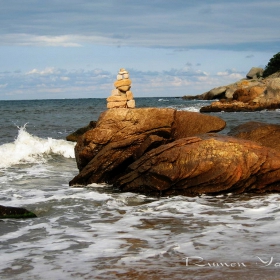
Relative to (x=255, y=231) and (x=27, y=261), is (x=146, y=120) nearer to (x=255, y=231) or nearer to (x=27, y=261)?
(x=255, y=231)

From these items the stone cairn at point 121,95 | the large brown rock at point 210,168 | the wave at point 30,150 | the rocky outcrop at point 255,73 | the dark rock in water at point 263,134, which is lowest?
the wave at point 30,150

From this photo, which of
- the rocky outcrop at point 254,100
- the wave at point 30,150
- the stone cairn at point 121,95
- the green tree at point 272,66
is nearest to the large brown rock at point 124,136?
the stone cairn at point 121,95

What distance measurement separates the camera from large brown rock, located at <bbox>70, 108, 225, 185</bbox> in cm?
1211

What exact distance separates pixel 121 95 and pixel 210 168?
6438 millimetres

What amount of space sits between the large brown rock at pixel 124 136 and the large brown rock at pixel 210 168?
3.92 ft

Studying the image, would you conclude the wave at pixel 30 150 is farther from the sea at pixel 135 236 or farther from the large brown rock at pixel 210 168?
the large brown rock at pixel 210 168

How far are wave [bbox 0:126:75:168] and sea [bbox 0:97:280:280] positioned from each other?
5.84 m

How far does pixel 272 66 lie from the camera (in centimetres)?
8044

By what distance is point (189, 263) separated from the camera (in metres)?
5.92

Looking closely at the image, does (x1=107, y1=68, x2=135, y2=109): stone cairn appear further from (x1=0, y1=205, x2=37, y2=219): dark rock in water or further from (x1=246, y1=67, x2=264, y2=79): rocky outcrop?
(x1=246, y1=67, x2=264, y2=79): rocky outcrop

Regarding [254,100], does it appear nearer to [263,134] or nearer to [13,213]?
[263,134]

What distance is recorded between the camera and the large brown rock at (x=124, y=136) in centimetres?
1211

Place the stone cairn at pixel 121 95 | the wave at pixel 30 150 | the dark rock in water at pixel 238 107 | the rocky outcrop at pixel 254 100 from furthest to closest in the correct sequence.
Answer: the rocky outcrop at pixel 254 100 < the dark rock in water at pixel 238 107 < the wave at pixel 30 150 < the stone cairn at pixel 121 95

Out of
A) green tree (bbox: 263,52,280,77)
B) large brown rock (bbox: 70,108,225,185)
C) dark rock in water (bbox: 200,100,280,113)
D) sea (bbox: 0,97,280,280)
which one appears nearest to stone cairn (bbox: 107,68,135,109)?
large brown rock (bbox: 70,108,225,185)
